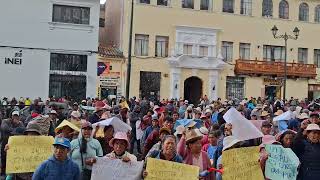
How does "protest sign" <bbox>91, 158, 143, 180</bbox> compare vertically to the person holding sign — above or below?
below

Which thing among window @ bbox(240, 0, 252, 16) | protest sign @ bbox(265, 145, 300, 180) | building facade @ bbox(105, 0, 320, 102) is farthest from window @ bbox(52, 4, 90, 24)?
protest sign @ bbox(265, 145, 300, 180)

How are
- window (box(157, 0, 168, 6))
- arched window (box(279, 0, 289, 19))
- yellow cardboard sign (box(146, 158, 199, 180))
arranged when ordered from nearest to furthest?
yellow cardboard sign (box(146, 158, 199, 180))
window (box(157, 0, 168, 6))
arched window (box(279, 0, 289, 19))

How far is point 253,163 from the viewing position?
6898 mm

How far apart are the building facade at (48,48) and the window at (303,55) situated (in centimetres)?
1739

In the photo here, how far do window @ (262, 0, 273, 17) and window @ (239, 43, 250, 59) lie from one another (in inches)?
116

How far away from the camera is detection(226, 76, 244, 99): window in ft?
134

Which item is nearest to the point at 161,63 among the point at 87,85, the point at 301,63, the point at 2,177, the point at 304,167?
the point at 87,85

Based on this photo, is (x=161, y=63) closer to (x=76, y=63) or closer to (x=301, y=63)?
(x=76, y=63)

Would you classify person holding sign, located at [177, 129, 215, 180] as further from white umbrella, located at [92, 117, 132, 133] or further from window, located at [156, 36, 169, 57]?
window, located at [156, 36, 169, 57]

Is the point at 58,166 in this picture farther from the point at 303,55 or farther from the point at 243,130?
the point at 303,55

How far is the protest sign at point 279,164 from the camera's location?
7.04 meters

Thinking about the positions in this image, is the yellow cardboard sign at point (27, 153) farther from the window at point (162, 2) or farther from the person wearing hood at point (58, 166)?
the window at point (162, 2)

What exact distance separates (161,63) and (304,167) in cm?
3112

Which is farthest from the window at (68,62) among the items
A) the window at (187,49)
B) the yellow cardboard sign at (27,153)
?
the yellow cardboard sign at (27,153)
